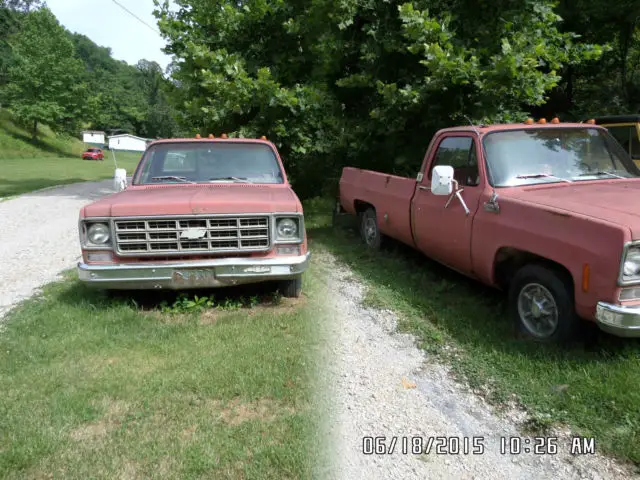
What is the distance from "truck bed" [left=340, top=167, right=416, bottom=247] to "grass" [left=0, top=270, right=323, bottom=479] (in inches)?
72.3

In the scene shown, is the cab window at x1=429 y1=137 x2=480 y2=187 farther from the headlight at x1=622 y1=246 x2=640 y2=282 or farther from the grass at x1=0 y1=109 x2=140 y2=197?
the grass at x1=0 y1=109 x2=140 y2=197

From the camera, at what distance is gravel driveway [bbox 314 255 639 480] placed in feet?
9.43

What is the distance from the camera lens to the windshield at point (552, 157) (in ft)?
16.1

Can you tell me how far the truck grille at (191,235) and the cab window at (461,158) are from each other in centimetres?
203

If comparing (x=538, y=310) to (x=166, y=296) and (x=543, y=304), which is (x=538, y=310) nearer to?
(x=543, y=304)

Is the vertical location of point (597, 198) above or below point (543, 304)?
above

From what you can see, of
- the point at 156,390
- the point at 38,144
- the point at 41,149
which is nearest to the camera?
→ the point at 156,390

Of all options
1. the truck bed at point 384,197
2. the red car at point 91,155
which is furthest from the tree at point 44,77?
the truck bed at point 384,197

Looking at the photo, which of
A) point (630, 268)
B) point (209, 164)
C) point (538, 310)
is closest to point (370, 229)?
point (209, 164)

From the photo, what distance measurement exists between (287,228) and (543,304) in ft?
7.70

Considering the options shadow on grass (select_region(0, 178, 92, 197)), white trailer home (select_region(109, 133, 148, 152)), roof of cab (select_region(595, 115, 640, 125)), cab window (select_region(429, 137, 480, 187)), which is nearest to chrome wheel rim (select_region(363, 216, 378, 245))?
cab window (select_region(429, 137, 480, 187))

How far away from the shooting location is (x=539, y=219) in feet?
13.5

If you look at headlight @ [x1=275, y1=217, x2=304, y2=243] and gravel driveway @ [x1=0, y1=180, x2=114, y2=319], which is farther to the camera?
gravel driveway @ [x1=0, y1=180, x2=114, y2=319]

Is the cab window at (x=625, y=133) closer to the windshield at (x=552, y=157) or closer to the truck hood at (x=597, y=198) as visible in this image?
the windshield at (x=552, y=157)
